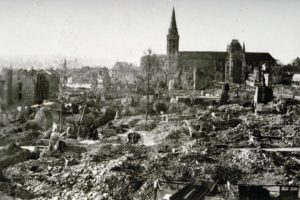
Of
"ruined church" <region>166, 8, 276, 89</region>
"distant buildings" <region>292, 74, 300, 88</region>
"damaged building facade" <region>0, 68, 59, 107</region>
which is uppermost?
"ruined church" <region>166, 8, 276, 89</region>

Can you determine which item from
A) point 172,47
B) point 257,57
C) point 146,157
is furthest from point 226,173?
point 257,57

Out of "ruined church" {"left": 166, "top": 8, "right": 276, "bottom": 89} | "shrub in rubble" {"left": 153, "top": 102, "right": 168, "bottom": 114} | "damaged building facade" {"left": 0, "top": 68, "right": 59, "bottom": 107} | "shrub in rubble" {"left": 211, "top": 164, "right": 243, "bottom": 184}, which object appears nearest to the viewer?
"shrub in rubble" {"left": 211, "top": 164, "right": 243, "bottom": 184}

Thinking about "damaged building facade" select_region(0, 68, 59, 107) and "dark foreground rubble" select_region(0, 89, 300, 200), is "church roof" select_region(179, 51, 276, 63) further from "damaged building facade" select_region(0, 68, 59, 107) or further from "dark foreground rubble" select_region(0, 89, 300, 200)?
"dark foreground rubble" select_region(0, 89, 300, 200)

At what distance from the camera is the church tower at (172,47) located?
202 feet

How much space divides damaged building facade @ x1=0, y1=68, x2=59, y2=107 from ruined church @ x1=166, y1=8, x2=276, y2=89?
22.3m

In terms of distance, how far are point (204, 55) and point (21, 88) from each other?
42.4m

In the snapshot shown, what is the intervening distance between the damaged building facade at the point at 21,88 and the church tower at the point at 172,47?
2866 centimetres

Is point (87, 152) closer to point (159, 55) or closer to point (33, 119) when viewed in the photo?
point (33, 119)

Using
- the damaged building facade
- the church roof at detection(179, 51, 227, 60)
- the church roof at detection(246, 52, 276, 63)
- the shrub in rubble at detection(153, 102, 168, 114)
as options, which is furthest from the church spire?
the shrub in rubble at detection(153, 102, 168, 114)

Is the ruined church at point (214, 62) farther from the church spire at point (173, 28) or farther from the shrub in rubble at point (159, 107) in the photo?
the shrub in rubble at point (159, 107)

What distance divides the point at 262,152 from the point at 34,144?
11.8 meters

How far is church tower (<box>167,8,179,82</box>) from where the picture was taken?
61.5 m

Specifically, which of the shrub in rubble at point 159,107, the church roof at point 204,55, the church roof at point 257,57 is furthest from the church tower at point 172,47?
the shrub in rubble at point 159,107

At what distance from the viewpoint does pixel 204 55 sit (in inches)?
2667
